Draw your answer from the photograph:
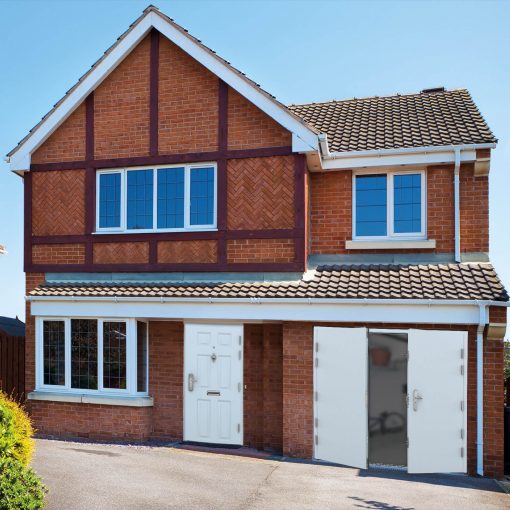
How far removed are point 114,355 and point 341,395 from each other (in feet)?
15.7

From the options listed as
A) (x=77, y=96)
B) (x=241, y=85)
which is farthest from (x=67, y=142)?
(x=241, y=85)

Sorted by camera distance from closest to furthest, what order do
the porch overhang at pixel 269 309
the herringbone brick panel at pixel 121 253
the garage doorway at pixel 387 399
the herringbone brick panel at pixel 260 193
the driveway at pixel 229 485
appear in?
1. the driveway at pixel 229 485
2. the porch overhang at pixel 269 309
3. the garage doorway at pixel 387 399
4. the herringbone brick panel at pixel 260 193
5. the herringbone brick panel at pixel 121 253

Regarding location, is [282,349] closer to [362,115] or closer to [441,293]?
[441,293]

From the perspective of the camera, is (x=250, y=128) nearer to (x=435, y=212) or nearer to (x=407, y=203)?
(x=407, y=203)

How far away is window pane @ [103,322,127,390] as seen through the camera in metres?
10.8

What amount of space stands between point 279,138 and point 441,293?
435cm

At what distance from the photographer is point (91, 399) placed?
10.7m

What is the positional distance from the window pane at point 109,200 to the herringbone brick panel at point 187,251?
51.7 inches

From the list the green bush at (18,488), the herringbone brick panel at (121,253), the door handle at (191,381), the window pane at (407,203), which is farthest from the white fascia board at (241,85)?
the green bush at (18,488)

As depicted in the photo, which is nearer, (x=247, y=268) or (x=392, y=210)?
(x=247, y=268)

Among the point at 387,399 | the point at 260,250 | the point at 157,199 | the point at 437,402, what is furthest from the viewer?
the point at 157,199

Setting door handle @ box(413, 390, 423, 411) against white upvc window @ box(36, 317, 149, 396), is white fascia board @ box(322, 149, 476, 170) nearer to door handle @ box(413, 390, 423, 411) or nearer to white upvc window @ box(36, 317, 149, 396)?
door handle @ box(413, 390, 423, 411)

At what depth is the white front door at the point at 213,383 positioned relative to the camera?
10188 mm

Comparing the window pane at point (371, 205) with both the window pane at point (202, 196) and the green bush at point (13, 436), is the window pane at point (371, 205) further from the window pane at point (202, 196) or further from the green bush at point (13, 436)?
the green bush at point (13, 436)
